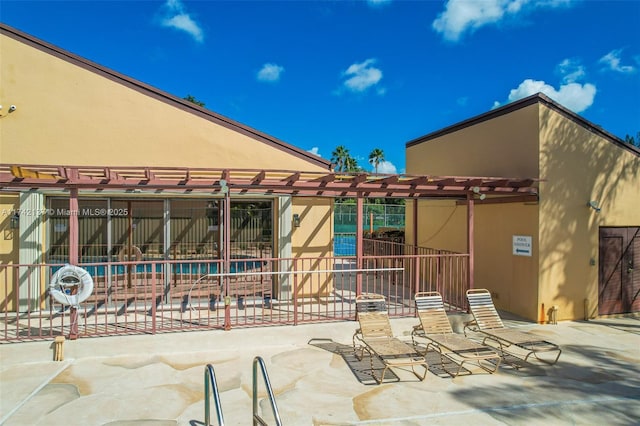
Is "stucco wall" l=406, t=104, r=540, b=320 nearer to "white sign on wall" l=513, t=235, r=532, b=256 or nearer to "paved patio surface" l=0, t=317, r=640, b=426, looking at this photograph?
"white sign on wall" l=513, t=235, r=532, b=256

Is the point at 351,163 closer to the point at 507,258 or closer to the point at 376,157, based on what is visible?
the point at 376,157

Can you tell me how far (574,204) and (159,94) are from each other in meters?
9.44

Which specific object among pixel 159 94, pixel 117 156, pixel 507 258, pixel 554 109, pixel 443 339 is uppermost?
pixel 159 94

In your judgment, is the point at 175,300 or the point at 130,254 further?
the point at 175,300

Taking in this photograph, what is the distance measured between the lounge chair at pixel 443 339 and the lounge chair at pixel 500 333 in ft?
0.83

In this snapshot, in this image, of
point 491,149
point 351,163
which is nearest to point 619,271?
point 491,149

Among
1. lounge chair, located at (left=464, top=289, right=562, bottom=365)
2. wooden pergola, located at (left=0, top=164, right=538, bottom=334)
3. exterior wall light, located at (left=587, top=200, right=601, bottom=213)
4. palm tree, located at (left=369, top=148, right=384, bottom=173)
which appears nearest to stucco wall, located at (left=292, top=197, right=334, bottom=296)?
wooden pergola, located at (left=0, top=164, right=538, bottom=334)

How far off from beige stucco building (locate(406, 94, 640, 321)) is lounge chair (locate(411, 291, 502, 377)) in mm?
2729

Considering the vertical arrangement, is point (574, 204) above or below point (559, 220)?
above

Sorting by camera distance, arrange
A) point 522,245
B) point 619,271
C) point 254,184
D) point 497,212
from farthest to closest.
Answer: point 497,212 < point 619,271 < point 522,245 < point 254,184

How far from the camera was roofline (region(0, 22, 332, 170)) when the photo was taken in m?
7.46

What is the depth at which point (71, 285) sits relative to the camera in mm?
5449

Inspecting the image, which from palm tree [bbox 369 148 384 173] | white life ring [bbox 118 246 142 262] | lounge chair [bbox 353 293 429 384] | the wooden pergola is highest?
palm tree [bbox 369 148 384 173]

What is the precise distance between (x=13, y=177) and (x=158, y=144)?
111 inches
